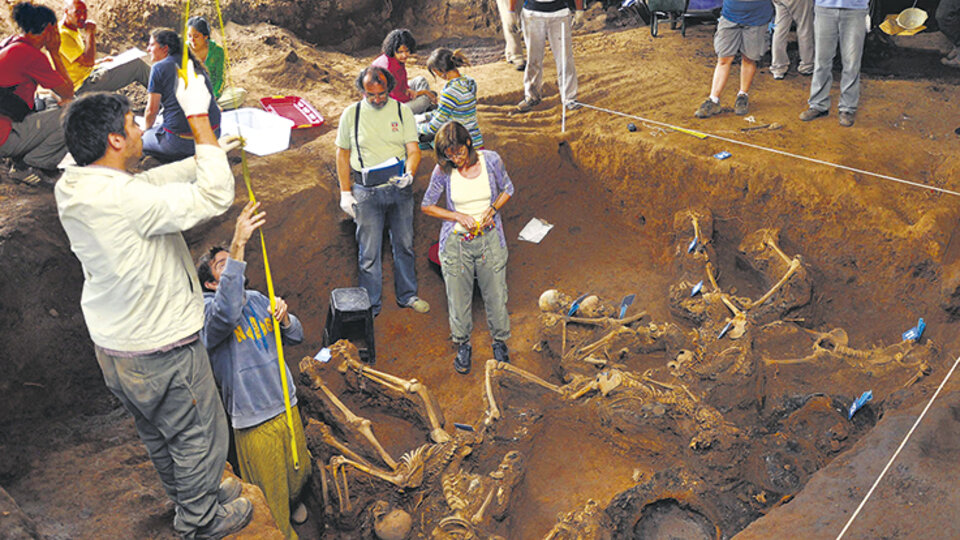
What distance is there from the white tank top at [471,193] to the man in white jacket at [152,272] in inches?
80.4

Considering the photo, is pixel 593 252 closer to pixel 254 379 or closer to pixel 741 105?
pixel 741 105

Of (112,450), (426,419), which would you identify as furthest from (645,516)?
(112,450)

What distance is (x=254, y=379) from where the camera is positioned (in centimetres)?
416

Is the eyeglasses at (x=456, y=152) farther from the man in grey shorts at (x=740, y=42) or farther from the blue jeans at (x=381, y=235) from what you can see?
the man in grey shorts at (x=740, y=42)

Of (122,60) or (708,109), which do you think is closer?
(122,60)

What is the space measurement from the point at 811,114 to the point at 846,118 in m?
0.29

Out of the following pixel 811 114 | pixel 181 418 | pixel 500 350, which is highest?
pixel 181 418

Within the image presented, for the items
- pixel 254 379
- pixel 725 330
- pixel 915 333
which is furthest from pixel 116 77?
pixel 915 333

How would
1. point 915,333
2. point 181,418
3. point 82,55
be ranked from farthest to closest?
point 82,55, point 915,333, point 181,418

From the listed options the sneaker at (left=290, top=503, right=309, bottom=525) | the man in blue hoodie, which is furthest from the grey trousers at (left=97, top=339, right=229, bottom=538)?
the sneaker at (left=290, top=503, right=309, bottom=525)

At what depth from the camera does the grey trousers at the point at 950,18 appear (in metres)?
8.00

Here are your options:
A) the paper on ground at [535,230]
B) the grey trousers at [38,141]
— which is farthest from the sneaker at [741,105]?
the grey trousers at [38,141]

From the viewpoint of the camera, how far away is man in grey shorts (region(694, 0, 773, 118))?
688cm

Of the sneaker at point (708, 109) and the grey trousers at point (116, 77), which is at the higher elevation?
the grey trousers at point (116, 77)
